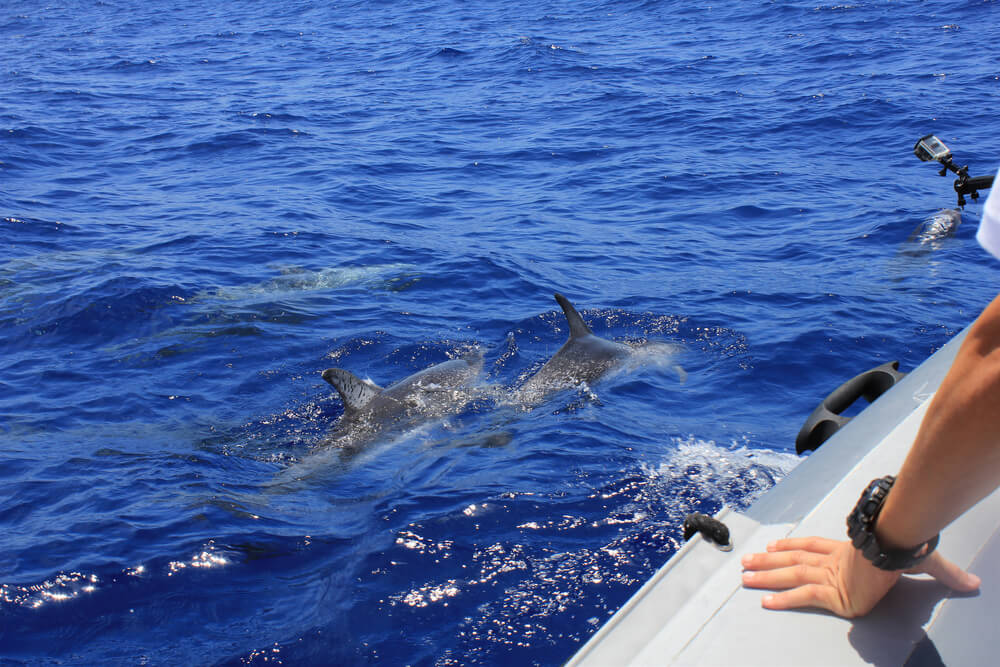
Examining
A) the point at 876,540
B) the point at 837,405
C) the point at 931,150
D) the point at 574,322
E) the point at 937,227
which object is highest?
the point at 931,150

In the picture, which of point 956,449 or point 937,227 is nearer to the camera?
point 956,449

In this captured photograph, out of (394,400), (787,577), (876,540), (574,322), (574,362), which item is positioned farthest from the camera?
(574,322)

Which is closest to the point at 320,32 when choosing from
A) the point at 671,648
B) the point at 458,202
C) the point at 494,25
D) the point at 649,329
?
the point at 494,25

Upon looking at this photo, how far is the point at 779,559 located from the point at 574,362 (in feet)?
19.4

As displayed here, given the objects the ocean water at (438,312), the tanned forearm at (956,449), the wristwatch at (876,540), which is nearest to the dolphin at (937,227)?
the ocean water at (438,312)

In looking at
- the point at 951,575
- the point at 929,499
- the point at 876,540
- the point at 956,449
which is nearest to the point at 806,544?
the point at 951,575

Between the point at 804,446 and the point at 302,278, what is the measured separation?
8.49 meters

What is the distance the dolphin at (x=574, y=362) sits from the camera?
8.30m

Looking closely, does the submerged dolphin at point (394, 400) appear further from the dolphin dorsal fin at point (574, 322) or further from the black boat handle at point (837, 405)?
the black boat handle at point (837, 405)

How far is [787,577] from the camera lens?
103 inches

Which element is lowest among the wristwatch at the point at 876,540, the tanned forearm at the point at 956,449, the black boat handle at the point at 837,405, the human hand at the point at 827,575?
the black boat handle at the point at 837,405

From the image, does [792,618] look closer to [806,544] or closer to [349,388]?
[806,544]

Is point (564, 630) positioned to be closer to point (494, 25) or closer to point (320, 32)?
point (494, 25)

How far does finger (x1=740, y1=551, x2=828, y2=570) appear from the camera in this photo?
2.63m
